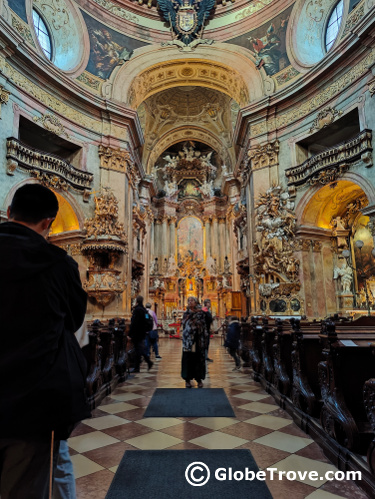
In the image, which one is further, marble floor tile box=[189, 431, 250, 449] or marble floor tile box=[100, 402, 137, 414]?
marble floor tile box=[100, 402, 137, 414]

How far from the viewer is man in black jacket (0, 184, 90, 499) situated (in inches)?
42.9

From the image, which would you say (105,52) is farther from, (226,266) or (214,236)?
(214,236)

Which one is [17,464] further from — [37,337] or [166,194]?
[166,194]

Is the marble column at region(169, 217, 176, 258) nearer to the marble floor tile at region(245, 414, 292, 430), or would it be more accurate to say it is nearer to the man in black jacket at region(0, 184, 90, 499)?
the marble floor tile at region(245, 414, 292, 430)

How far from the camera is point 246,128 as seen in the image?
15.4 meters

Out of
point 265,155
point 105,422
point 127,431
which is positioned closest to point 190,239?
point 265,155

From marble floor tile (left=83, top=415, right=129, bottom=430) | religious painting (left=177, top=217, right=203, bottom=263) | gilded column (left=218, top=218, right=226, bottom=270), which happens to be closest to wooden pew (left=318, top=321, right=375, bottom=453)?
marble floor tile (left=83, top=415, right=129, bottom=430)

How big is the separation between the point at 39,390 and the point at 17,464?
0.27 meters

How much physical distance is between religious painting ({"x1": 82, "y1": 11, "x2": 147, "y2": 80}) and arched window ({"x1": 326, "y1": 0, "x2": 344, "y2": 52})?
8.23 meters

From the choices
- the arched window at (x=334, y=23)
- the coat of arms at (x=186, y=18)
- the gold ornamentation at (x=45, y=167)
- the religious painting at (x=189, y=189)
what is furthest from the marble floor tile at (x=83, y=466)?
the religious painting at (x=189, y=189)

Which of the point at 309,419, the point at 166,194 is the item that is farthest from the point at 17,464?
the point at 166,194

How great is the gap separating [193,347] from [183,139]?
2168cm

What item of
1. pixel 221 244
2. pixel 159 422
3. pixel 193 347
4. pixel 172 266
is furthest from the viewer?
pixel 221 244

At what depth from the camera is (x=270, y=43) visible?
14.5 meters
